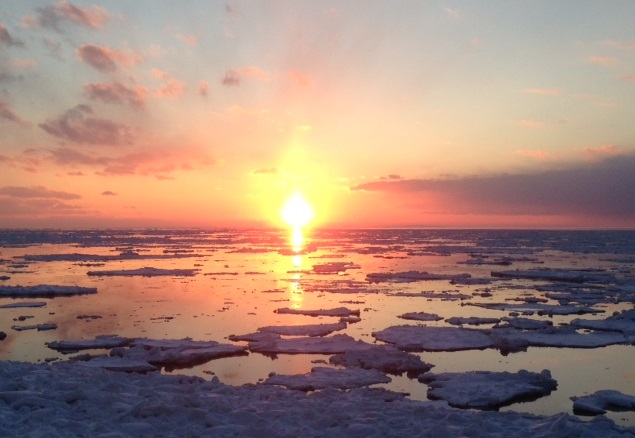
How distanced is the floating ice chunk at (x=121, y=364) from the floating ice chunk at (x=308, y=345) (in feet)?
9.82

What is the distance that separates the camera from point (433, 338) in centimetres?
1523

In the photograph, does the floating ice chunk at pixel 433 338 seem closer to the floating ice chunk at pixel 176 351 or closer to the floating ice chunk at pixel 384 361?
the floating ice chunk at pixel 384 361

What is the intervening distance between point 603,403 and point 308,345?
7391mm

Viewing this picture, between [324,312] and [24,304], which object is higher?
[24,304]

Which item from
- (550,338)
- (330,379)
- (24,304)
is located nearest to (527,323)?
(550,338)

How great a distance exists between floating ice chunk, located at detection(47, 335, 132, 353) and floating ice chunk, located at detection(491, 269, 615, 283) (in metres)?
25.6

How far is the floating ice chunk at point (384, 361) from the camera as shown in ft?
40.7

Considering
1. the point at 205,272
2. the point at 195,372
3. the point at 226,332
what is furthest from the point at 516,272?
the point at 195,372

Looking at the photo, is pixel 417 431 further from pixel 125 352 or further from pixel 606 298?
pixel 606 298

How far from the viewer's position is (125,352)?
13.0 metres

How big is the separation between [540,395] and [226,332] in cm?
956

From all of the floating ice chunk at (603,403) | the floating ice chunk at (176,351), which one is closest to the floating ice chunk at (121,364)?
the floating ice chunk at (176,351)

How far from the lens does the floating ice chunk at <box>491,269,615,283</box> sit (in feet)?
99.1

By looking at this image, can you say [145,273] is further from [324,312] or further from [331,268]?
[324,312]
